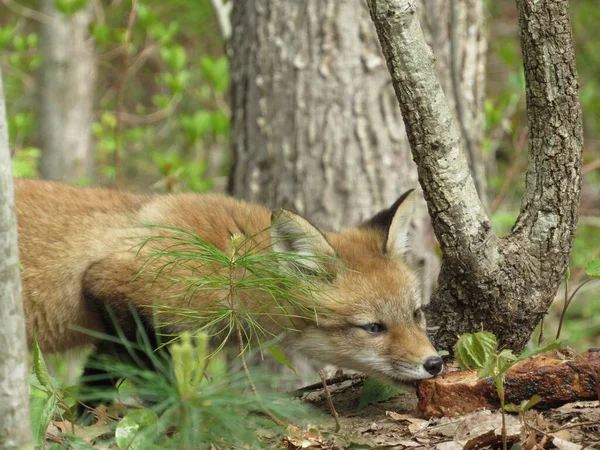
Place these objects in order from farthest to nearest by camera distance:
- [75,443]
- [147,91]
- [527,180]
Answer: [147,91] < [527,180] < [75,443]

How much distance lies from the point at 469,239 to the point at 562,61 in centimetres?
93

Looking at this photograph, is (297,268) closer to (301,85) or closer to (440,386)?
(440,386)

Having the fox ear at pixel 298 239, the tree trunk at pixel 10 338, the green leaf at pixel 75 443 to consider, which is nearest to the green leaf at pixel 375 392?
the fox ear at pixel 298 239

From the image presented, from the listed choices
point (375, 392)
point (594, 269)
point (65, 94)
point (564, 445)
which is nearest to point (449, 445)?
point (564, 445)

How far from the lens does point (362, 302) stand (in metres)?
4.36

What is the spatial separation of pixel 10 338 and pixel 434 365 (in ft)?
7.15

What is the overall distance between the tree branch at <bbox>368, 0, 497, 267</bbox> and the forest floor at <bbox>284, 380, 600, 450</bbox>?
0.78 m

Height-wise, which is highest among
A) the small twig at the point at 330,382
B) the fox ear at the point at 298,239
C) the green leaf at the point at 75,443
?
the fox ear at the point at 298,239

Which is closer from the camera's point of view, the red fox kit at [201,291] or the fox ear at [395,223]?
the red fox kit at [201,291]

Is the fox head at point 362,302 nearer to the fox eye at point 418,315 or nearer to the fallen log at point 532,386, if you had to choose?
the fox eye at point 418,315

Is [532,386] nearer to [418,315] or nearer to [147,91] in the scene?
[418,315]

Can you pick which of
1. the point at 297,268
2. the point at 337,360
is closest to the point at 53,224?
the point at 297,268

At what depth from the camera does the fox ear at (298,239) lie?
4077mm

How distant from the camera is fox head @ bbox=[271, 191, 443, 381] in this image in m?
4.15
